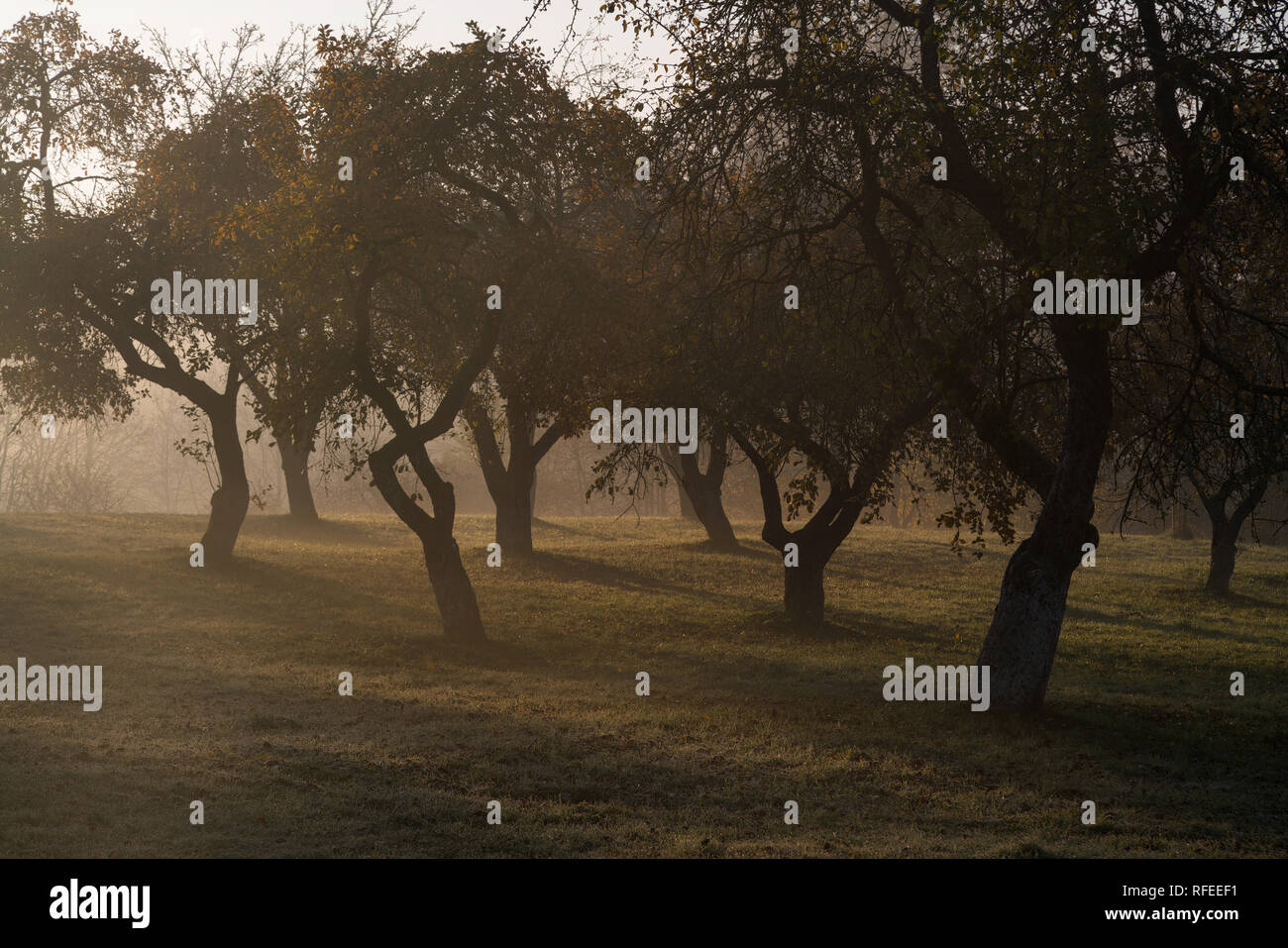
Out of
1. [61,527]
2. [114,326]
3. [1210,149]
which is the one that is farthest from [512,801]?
[61,527]

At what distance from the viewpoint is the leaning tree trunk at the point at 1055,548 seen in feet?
42.4

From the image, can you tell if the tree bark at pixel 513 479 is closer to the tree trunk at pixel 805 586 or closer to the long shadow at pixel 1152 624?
the tree trunk at pixel 805 586

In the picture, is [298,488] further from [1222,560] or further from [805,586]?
[1222,560]

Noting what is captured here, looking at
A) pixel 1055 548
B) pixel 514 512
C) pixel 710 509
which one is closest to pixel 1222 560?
pixel 710 509

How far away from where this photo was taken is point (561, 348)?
1806 centimetres

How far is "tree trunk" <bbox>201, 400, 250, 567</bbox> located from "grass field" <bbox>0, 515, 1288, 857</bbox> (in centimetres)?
84

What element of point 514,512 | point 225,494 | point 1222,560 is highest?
point 225,494

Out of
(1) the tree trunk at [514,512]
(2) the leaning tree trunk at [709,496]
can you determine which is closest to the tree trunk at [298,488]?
(1) the tree trunk at [514,512]

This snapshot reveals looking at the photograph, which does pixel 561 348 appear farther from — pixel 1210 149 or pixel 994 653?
pixel 1210 149

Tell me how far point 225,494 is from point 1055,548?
767 inches

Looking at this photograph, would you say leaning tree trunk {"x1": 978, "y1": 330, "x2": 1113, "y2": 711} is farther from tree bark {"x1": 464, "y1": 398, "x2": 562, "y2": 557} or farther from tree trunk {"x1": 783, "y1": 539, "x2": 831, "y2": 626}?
tree bark {"x1": 464, "y1": 398, "x2": 562, "y2": 557}

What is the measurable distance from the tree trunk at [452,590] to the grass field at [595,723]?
416mm

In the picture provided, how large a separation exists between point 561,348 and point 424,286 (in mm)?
2503

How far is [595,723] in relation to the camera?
13516 millimetres
